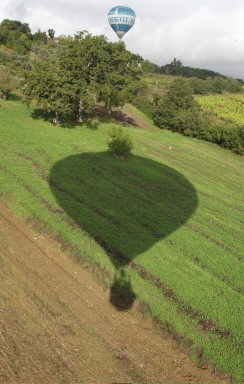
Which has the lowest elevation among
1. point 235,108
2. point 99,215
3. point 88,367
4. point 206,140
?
point 88,367

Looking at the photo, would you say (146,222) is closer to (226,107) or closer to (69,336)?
(69,336)

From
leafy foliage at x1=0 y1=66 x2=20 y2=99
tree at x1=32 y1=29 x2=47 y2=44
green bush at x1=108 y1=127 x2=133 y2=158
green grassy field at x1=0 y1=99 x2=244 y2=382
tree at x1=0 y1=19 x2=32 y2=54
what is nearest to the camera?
green grassy field at x1=0 y1=99 x2=244 y2=382

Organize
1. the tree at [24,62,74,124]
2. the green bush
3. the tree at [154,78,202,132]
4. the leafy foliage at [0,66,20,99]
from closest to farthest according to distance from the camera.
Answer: the green bush, the tree at [24,62,74,124], the leafy foliage at [0,66,20,99], the tree at [154,78,202,132]

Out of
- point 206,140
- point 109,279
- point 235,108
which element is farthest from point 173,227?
point 235,108

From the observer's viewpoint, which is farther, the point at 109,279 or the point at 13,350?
the point at 109,279

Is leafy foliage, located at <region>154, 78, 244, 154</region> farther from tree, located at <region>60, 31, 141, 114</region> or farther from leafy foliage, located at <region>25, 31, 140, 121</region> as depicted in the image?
tree, located at <region>60, 31, 141, 114</region>

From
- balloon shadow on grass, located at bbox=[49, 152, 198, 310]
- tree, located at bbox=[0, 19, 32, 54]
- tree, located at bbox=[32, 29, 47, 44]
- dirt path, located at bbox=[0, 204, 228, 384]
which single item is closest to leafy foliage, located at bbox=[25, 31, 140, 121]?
balloon shadow on grass, located at bbox=[49, 152, 198, 310]

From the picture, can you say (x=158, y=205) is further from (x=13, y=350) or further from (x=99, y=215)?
(x=13, y=350)
